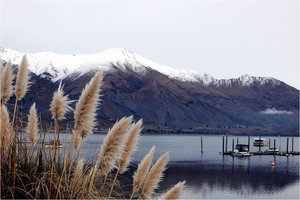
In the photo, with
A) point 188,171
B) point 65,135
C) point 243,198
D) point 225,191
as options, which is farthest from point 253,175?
point 65,135

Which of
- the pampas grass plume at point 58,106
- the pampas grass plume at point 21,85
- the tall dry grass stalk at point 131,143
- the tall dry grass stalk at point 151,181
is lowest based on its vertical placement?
the tall dry grass stalk at point 151,181

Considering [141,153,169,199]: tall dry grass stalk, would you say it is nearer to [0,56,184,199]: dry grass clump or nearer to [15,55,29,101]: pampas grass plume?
[0,56,184,199]: dry grass clump

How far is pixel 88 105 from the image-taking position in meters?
4.95

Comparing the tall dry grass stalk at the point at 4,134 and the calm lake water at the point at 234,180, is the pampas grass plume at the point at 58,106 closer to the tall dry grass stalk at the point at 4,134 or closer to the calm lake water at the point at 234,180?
the tall dry grass stalk at the point at 4,134

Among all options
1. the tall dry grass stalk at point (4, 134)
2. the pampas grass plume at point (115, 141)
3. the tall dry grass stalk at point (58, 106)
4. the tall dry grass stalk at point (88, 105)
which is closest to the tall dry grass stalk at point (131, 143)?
Answer: the pampas grass plume at point (115, 141)

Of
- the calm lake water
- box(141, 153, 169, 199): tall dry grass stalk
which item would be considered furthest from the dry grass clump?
the calm lake water

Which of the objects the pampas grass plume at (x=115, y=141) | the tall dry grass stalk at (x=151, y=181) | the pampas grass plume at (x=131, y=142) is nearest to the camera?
the pampas grass plume at (x=115, y=141)

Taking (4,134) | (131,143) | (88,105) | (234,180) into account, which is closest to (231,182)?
(234,180)

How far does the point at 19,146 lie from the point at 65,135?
121cm

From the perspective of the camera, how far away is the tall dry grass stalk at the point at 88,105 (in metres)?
4.95

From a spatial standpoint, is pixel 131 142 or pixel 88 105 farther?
pixel 131 142

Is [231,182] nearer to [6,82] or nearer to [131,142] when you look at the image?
[131,142]

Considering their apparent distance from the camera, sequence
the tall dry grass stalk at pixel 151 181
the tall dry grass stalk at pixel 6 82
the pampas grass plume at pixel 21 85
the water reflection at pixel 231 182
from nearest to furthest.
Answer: the tall dry grass stalk at pixel 151 181 → the tall dry grass stalk at pixel 6 82 → the pampas grass plume at pixel 21 85 → the water reflection at pixel 231 182

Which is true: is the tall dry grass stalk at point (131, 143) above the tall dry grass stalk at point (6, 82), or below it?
below
